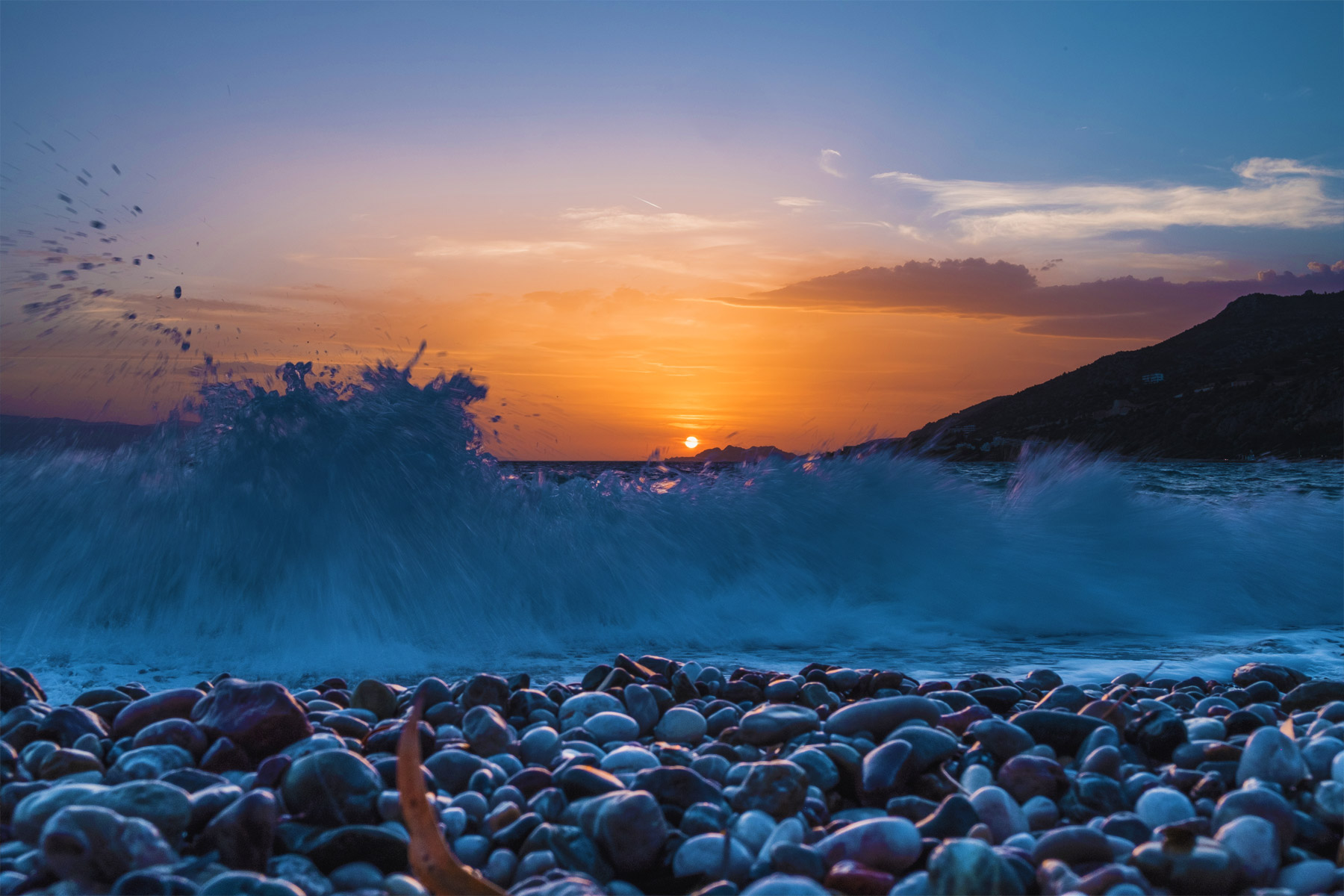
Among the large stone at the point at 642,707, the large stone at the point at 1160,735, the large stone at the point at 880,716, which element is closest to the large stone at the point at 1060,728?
the large stone at the point at 1160,735

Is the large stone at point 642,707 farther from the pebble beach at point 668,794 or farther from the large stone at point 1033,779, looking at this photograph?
the large stone at point 1033,779

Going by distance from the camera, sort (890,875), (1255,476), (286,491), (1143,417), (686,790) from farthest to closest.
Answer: (1143,417) < (1255,476) < (286,491) < (686,790) < (890,875)

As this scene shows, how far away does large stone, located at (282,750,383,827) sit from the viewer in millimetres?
1774

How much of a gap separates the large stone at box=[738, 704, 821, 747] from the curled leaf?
1.13m

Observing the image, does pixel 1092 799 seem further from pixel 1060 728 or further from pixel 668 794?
pixel 668 794

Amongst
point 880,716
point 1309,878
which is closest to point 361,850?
point 880,716

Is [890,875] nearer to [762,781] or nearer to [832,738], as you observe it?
[762,781]

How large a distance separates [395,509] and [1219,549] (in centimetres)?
613

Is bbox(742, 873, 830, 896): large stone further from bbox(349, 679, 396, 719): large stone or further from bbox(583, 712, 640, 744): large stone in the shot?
bbox(349, 679, 396, 719): large stone

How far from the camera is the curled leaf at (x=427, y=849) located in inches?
50.3

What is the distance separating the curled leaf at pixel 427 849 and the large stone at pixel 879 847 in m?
0.65

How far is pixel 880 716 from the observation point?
2410 mm

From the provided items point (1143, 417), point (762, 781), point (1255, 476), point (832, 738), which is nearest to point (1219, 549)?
point (832, 738)

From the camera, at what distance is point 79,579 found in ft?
15.9
